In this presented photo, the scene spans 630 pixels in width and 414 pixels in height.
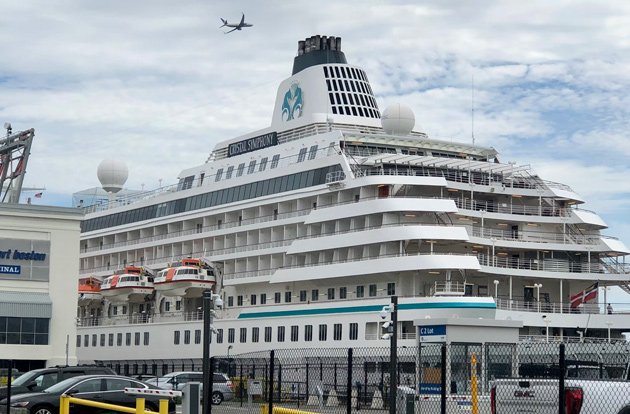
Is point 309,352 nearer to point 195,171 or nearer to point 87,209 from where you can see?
point 195,171

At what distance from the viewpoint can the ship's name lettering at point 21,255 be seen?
60812 mm

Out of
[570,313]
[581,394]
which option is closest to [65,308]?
[570,313]

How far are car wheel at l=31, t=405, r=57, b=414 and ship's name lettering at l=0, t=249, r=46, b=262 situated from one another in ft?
105

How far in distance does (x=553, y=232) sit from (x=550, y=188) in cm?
249

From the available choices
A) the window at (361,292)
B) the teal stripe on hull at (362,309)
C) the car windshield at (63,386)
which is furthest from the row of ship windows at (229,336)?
the car windshield at (63,386)

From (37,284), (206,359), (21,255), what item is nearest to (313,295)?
(37,284)

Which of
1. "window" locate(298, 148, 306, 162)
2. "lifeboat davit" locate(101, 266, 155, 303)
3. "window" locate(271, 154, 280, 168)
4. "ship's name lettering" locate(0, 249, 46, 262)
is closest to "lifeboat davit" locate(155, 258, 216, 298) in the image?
"lifeboat davit" locate(101, 266, 155, 303)

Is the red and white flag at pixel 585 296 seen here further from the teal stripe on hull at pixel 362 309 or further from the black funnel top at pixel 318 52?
the black funnel top at pixel 318 52

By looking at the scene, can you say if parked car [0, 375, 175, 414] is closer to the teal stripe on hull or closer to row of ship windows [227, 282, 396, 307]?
the teal stripe on hull

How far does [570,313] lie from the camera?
62531 mm

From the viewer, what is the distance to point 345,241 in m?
64.7

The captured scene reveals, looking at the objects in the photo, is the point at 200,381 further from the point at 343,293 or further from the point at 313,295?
the point at 313,295

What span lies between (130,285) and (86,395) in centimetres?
5093

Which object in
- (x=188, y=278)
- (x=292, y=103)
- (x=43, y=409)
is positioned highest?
(x=292, y=103)
